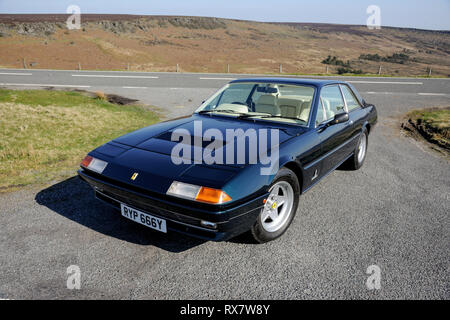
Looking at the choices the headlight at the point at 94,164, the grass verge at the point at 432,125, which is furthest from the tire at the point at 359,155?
the headlight at the point at 94,164

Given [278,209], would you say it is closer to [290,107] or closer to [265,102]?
[290,107]

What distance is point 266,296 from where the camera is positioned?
2104 mm

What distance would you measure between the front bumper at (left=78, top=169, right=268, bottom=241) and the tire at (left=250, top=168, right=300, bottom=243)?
25cm

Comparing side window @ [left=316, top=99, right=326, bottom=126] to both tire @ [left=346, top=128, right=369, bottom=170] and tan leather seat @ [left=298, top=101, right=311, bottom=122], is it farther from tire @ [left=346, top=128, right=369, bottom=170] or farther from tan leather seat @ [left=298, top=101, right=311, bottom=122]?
tire @ [left=346, top=128, right=369, bottom=170]

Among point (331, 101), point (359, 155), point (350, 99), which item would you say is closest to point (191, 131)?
point (331, 101)

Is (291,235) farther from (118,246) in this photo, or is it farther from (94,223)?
(94,223)

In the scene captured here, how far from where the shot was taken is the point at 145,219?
2428 mm

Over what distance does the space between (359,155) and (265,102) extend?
7.01 ft

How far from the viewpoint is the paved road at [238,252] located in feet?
7.09

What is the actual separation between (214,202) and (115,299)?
961 mm

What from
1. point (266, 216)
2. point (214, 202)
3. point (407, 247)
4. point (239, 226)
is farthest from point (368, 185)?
point (214, 202)

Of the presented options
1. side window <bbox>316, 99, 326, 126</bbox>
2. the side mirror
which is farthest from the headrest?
the side mirror

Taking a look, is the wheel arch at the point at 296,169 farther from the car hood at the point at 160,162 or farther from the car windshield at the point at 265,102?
the car windshield at the point at 265,102

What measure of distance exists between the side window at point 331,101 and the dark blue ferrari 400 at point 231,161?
15 mm
